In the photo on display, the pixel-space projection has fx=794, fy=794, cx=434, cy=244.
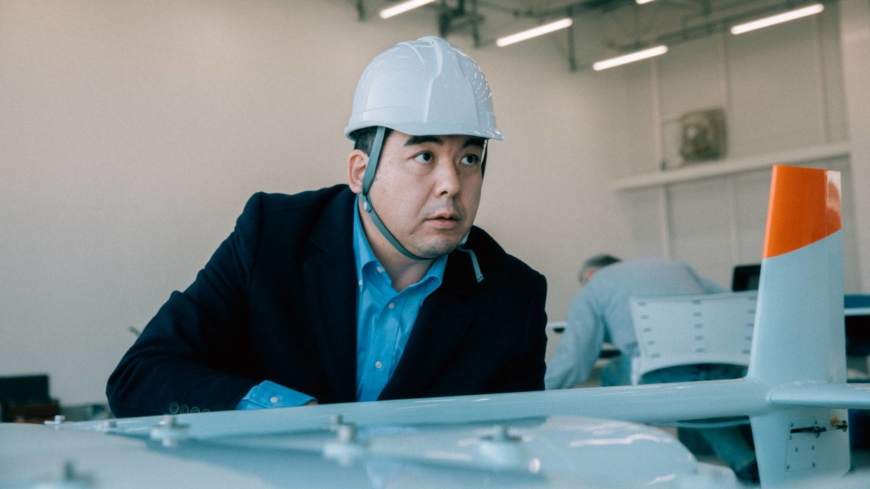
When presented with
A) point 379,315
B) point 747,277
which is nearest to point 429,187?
point 379,315

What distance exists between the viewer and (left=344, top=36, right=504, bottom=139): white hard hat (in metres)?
1.43

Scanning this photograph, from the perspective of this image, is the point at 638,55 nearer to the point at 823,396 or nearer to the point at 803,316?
the point at 803,316

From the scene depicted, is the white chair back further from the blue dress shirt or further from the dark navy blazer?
the blue dress shirt

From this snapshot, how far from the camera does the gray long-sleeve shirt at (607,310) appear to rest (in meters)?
3.62

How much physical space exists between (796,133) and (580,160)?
278 cm

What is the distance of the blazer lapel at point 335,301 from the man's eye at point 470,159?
283 millimetres

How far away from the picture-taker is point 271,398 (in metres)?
1.24

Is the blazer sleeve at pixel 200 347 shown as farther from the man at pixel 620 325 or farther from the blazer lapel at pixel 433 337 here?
the man at pixel 620 325

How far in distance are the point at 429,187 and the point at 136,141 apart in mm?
6014

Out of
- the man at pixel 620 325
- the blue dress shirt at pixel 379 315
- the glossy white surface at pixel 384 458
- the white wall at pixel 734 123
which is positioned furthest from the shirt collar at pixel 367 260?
the white wall at pixel 734 123

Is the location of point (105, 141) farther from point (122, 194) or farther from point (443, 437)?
point (443, 437)

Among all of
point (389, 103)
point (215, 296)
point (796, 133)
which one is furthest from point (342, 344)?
point (796, 133)

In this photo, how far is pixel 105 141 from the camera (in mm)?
6621

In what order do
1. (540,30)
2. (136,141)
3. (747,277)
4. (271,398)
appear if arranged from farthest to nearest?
(540,30) → (136,141) → (747,277) → (271,398)
